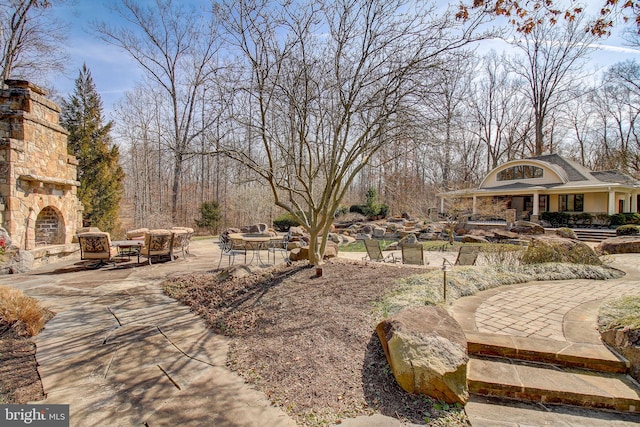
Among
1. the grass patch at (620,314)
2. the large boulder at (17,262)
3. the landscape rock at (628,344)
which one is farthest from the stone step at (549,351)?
the large boulder at (17,262)

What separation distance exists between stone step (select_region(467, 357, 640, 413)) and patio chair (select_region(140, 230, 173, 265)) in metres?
7.81

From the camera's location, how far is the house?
18.9 m

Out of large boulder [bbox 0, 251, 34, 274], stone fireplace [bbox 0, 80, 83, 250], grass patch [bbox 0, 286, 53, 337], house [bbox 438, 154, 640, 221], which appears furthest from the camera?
house [bbox 438, 154, 640, 221]

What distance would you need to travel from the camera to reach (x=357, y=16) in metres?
4.88

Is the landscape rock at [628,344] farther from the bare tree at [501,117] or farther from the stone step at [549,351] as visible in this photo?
the bare tree at [501,117]

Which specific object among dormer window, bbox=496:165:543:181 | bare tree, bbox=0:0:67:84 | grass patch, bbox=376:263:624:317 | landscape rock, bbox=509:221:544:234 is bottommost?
grass patch, bbox=376:263:624:317

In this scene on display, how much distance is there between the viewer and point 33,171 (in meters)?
8.34

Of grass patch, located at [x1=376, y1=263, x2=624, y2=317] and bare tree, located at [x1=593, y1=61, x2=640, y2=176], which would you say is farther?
bare tree, located at [x1=593, y1=61, x2=640, y2=176]

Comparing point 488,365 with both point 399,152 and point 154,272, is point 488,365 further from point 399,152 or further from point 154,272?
point 154,272

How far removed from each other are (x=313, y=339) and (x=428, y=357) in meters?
1.26

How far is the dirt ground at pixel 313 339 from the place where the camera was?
2.50 m

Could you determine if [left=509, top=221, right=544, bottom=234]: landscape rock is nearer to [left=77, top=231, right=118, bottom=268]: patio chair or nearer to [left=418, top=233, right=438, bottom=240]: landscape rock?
[left=418, top=233, right=438, bottom=240]: landscape rock

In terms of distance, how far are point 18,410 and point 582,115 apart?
37206 millimetres

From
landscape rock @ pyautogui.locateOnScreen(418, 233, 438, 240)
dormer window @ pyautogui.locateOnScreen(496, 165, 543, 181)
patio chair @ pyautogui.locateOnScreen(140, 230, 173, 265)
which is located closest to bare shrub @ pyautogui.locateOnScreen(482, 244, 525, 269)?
patio chair @ pyautogui.locateOnScreen(140, 230, 173, 265)
